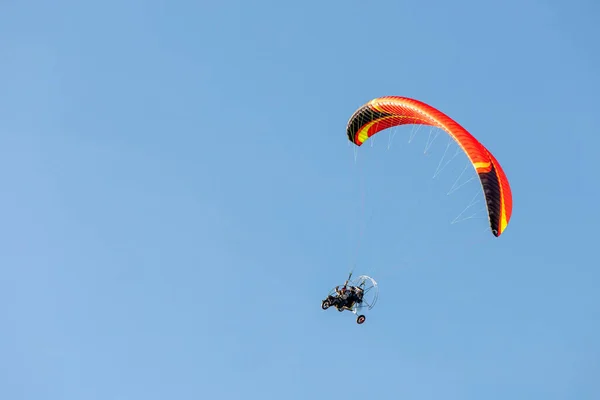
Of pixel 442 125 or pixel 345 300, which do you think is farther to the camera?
pixel 345 300

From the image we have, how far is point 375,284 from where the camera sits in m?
44.7

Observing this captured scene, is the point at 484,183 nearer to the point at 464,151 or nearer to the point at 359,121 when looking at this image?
the point at 464,151

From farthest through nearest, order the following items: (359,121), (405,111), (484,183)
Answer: (359,121)
(405,111)
(484,183)

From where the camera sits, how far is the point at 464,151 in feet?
131

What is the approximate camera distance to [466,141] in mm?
40094

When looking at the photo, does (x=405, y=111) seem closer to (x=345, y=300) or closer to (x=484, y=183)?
(x=484, y=183)

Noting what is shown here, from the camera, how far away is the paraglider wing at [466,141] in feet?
129

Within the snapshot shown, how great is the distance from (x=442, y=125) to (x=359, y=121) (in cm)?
607

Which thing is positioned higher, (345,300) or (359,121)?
(359,121)

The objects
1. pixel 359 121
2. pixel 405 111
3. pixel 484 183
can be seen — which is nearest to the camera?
pixel 484 183

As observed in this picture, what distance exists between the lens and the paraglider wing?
129ft

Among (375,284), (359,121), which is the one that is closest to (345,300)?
(375,284)

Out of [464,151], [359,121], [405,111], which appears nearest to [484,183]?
[464,151]

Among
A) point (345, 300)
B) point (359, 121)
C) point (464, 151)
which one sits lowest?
point (345, 300)
